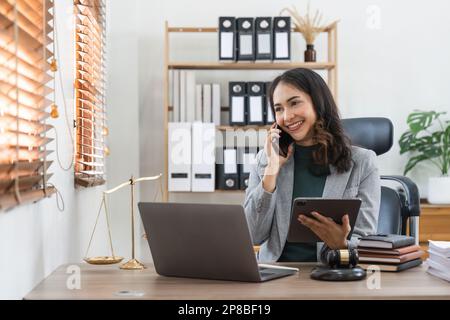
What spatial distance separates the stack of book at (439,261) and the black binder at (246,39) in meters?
2.33

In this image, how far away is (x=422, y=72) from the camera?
449 centimetres

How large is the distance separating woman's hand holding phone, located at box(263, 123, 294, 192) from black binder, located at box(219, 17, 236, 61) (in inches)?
65.2

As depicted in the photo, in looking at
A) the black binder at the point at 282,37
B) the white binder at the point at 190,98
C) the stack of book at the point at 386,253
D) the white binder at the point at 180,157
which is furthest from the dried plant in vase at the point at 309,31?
the stack of book at the point at 386,253

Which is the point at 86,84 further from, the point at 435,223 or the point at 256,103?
the point at 435,223

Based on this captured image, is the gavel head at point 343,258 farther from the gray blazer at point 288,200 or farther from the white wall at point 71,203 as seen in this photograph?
the white wall at point 71,203

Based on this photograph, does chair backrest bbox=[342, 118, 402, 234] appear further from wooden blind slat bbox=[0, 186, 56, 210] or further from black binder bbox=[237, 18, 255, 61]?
wooden blind slat bbox=[0, 186, 56, 210]

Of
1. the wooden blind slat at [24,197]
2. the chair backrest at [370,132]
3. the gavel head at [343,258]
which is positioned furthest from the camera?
the chair backrest at [370,132]

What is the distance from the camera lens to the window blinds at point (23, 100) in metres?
1.49

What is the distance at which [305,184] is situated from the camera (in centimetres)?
247

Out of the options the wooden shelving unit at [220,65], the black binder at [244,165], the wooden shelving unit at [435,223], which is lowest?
the wooden shelving unit at [435,223]

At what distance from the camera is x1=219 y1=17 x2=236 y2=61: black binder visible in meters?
4.07
